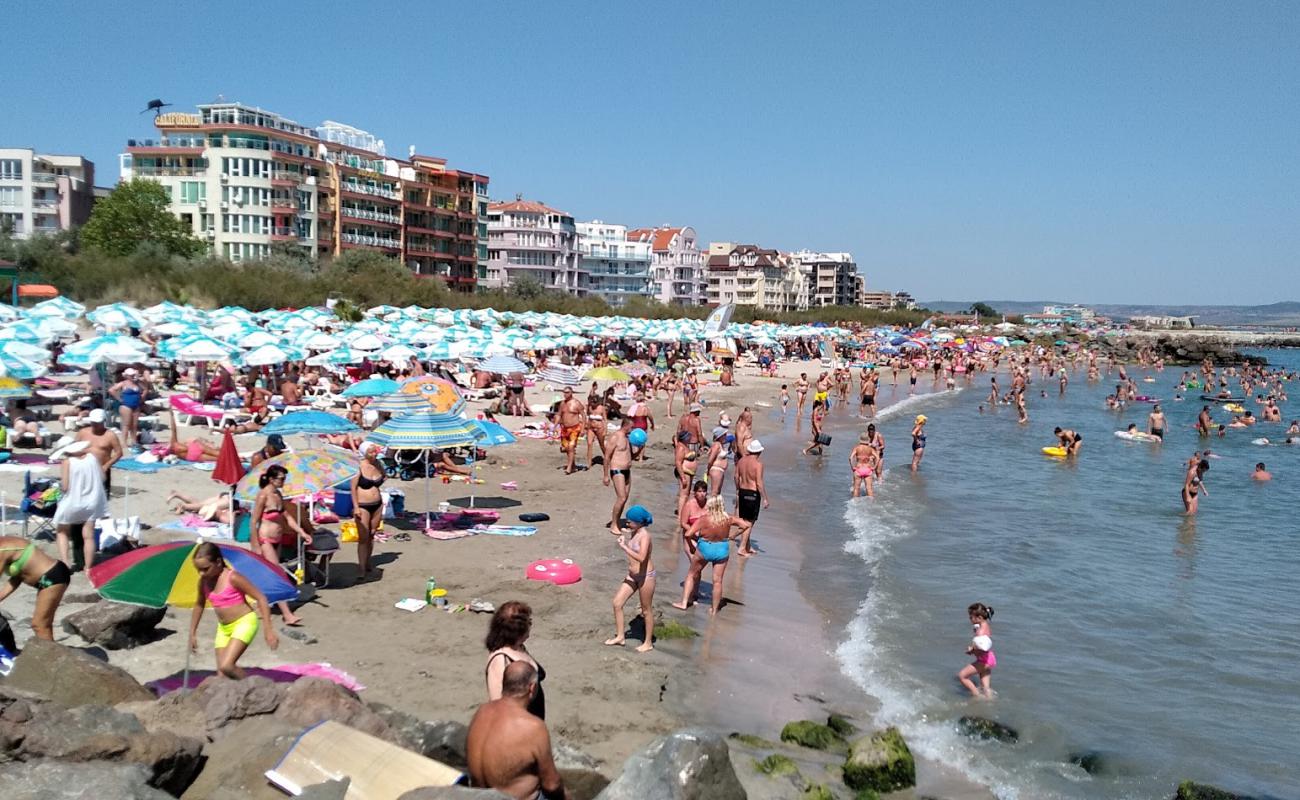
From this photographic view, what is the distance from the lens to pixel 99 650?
6.90m

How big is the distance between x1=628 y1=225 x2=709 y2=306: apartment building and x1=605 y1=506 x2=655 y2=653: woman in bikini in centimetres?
9814

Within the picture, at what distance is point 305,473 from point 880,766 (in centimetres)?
560

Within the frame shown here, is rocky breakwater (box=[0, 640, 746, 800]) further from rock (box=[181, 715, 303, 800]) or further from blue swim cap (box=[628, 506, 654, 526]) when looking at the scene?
blue swim cap (box=[628, 506, 654, 526])

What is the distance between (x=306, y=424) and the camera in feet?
35.1

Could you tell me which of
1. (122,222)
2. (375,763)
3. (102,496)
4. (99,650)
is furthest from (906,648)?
(122,222)

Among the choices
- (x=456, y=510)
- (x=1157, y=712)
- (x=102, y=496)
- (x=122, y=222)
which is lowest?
(x=1157, y=712)

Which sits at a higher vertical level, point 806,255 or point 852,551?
point 806,255

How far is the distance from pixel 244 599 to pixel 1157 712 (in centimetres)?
751

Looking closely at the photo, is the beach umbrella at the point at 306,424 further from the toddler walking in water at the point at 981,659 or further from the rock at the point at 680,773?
the toddler walking in water at the point at 981,659

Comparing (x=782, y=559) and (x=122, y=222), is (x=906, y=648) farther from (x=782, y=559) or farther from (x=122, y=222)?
(x=122, y=222)

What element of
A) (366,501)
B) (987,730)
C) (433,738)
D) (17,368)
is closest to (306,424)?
(366,501)

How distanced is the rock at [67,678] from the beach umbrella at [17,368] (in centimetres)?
931

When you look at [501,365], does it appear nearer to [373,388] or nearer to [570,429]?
[570,429]

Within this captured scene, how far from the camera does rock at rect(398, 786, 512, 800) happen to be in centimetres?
416
